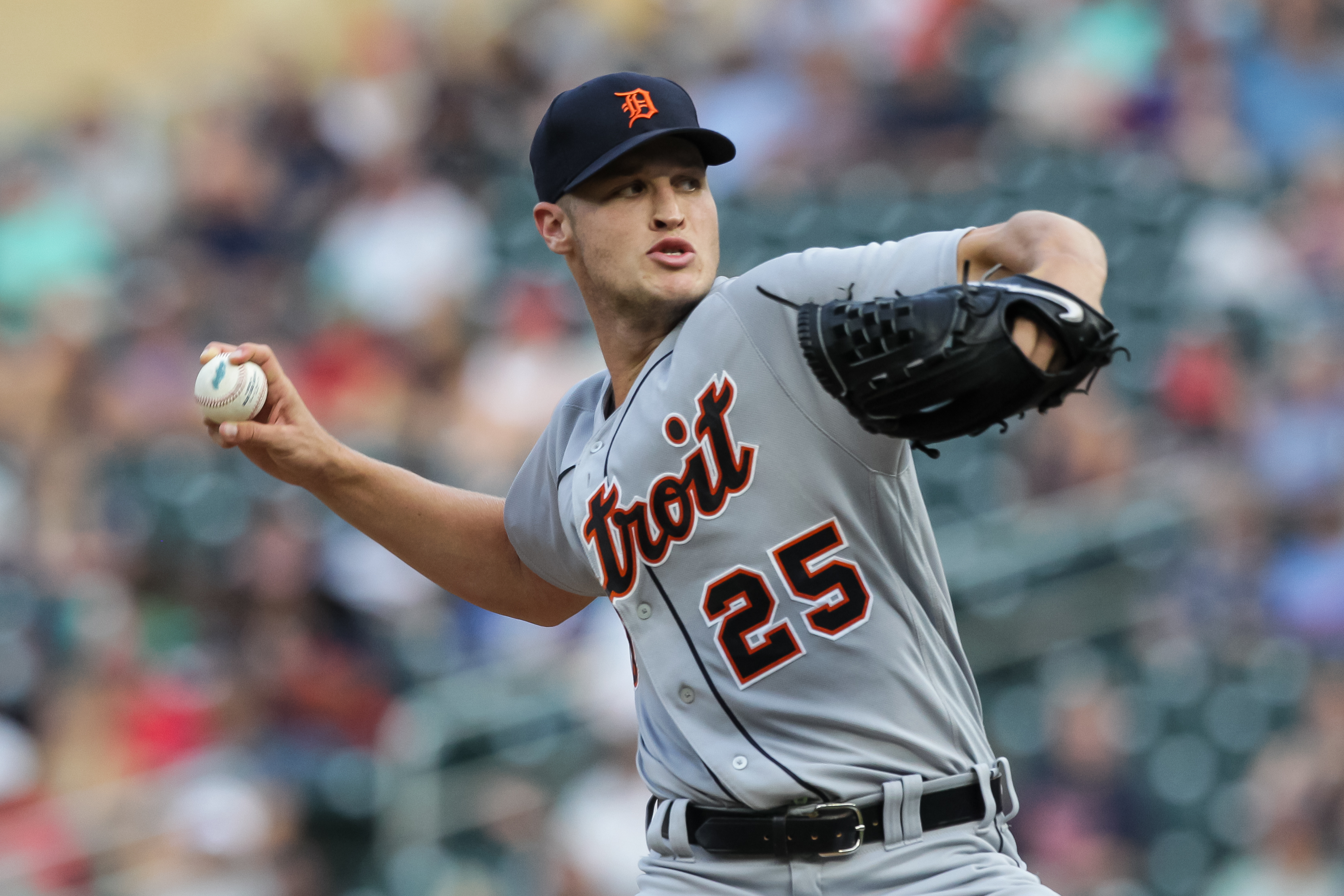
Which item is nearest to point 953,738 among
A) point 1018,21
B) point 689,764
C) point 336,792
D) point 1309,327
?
point 689,764

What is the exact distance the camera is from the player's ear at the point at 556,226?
8.38 ft

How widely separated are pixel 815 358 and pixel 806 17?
662 centimetres

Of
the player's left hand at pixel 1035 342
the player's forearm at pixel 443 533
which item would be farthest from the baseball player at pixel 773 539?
the player's forearm at pixel 443 533

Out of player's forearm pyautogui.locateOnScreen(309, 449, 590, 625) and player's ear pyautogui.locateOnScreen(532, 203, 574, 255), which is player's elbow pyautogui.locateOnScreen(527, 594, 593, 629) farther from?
player's ear pyautogui.locateOnScreen(532, 203, 574, 255)

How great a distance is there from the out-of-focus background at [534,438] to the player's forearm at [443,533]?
2.42 meters

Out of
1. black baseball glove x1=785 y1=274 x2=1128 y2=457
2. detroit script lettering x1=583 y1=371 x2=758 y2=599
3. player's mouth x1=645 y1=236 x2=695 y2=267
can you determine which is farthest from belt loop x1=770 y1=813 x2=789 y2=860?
player's mouth x1=645 y1=236 x2=695 y2=267

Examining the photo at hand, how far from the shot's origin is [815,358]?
6.37ft

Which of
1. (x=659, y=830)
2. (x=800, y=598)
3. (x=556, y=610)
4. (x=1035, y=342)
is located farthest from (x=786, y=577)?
(x=556, y=610)

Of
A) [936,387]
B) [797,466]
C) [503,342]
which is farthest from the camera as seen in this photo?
[503,342]

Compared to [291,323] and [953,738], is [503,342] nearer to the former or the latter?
[291,323]

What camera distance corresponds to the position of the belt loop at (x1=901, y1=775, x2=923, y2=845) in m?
2.17

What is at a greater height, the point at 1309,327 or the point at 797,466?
the point at 1309,327

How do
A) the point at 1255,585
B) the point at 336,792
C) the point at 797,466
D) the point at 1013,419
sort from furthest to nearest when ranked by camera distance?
the point at 1013,419 → the point at 1255,585 → the point at 336,792 → the point at 797,466

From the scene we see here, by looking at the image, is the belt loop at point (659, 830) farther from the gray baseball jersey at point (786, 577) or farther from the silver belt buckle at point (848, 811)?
the silver belt buckle at point (848, 811)
